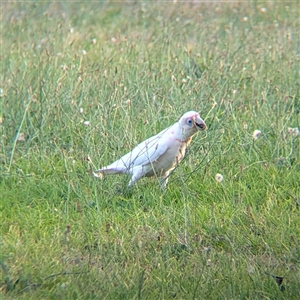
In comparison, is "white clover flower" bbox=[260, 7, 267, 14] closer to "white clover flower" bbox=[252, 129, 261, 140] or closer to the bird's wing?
"white clover flower" bbox=[252, 129, 261, 140]

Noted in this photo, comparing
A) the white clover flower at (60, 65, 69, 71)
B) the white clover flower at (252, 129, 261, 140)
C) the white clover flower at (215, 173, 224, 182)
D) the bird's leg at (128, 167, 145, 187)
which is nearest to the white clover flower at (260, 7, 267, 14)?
the white clover flower at (60, 65, 69, 71)

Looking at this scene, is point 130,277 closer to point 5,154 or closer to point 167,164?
point 167,164

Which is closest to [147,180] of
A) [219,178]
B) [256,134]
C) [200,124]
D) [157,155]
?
[157,155]

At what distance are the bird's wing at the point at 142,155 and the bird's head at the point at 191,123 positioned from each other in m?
0.14

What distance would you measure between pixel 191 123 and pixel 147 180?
22.3 inches

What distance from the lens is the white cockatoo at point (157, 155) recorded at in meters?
5.23

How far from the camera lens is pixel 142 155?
5.30 metres

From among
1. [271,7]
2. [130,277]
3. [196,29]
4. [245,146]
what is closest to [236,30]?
[196,29]

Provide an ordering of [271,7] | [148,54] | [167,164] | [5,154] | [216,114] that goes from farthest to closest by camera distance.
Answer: [271,7]
[148,54]
[216,114]
[5,154]
[167,164]

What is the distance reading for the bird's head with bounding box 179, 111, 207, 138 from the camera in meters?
5.15

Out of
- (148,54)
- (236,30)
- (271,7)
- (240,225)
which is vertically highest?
(240,225)

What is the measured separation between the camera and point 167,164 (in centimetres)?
530

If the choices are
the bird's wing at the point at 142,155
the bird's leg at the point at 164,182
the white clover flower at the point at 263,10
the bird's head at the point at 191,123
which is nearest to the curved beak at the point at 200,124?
the bird's head at the point at 191,123

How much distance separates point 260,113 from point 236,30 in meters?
3.17
